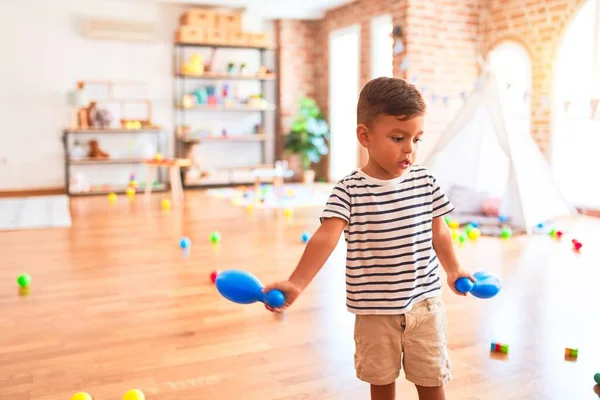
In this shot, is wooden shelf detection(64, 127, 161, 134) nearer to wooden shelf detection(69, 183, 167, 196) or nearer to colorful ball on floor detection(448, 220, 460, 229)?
wooden shelf detection(69, 183, 167, 196)

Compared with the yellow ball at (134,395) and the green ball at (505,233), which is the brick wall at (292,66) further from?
the yellow ball at (134,395)

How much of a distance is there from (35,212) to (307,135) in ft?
13.5

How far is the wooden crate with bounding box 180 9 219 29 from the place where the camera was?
28.3 feet

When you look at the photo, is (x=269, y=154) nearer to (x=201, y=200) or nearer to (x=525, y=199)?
(x=201, y=200)

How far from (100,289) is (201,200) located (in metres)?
4.07

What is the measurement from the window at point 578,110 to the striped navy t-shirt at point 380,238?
17.3ft

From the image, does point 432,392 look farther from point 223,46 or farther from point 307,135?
point 223,46

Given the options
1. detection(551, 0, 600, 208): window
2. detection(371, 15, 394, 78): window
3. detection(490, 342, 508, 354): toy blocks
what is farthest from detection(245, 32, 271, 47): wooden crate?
detection(490, 342, 508, 354): toy blocks

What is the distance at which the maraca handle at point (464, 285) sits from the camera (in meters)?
1.52

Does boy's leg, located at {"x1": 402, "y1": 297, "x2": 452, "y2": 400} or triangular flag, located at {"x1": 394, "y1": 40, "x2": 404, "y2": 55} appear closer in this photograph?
boy's leg, located at {"x1": 402, "y1": 297, "x2": 452, "y2": 400}

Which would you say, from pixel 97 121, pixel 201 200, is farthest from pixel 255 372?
pixel 97 121

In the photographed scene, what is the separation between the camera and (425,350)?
147 cm

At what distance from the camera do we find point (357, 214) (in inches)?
56.8

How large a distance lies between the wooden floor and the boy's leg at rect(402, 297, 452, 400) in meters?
0.56
